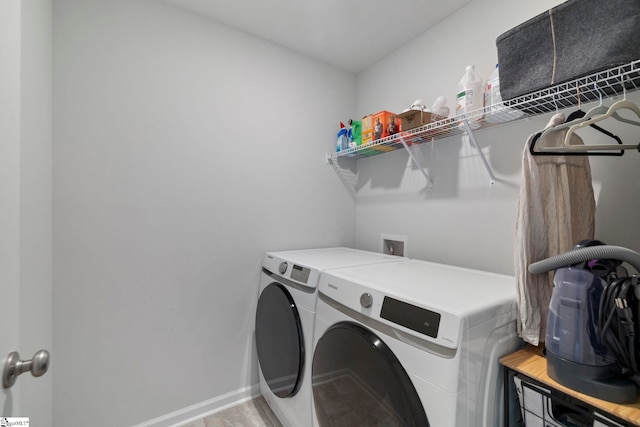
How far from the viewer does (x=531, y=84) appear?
97 centimetres

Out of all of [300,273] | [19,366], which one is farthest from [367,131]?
[19,366]

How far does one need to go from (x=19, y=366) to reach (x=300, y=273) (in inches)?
39.1

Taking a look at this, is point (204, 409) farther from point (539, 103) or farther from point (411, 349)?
point (539, 103)

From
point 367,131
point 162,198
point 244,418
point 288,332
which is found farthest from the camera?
point 367,131

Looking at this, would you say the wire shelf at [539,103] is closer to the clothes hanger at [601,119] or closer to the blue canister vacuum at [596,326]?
the clothes hanger at [601,119]

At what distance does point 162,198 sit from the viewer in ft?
5.19

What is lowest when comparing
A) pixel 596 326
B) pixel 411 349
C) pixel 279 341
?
pixel 279 341

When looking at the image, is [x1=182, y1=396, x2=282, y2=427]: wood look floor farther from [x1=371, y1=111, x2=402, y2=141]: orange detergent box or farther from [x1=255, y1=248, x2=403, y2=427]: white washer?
[x1=371, y1=111, x2=402, y2=141]: orange detergent box

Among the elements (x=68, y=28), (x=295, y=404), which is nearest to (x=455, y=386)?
(x=295, y=404)

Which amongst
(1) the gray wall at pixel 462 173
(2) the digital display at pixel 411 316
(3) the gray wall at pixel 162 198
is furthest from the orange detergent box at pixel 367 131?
(2) the digital display at pixel 411 316

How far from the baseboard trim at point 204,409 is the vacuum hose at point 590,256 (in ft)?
6.16

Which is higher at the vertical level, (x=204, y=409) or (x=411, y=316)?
(x=411, y=316)

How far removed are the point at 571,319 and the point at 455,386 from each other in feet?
1.31

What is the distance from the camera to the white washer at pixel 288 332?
130 centimetres
